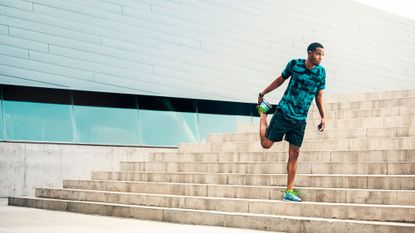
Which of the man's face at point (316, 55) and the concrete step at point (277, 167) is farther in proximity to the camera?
the concrete step at point (277, 167)

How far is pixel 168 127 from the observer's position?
1611cm

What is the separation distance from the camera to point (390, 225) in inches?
228

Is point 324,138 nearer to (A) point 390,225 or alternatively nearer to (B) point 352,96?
(B) point 352,96

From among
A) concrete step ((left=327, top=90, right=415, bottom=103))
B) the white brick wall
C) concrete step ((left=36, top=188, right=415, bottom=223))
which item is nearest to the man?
concrete step ((left=36, top=188, right=415, bottom=223))

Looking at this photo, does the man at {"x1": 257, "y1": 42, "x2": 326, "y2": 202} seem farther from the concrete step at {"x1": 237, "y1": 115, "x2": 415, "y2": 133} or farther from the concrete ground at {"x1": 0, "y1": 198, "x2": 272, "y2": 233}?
the concrete step at {"x1": 237, "y1": 115, "x2": 415, "y2": 133}

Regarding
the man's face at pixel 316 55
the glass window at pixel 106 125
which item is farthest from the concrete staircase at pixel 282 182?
the glass window at pixel 106 125

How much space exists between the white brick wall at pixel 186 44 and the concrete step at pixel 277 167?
4.88m

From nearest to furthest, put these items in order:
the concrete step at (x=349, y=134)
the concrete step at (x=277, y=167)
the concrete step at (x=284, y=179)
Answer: the concrete step at (x=284, y=179) < the concrete step at (x=277, y=167) < the concrete step at (x=349, y=134)

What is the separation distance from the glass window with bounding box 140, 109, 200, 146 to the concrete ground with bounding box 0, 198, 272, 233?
23.3 feet

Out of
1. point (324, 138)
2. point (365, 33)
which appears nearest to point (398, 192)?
point (324, 138)

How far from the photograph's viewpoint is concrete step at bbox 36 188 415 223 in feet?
20.5

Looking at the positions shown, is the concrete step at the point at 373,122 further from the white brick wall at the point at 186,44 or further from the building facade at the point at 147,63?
the white brick wall at the point at 186,44

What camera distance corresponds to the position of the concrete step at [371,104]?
1080 cm

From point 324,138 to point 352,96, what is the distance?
8.13 ft
